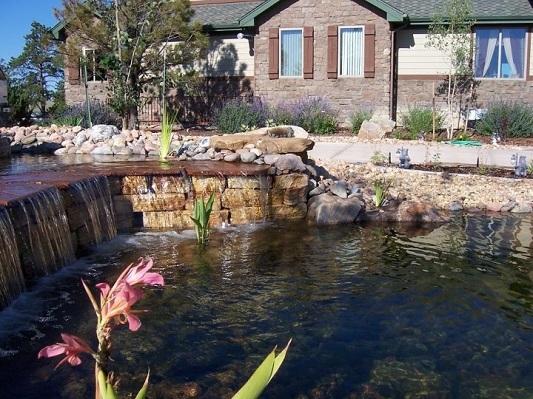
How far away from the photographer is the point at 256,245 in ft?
25.3

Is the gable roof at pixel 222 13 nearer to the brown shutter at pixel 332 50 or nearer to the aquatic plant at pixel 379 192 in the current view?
the brown shutter at pixel 332 50

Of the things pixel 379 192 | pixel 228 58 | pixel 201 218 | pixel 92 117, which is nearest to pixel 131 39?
pixel 92 117

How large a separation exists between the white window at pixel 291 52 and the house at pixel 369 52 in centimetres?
3

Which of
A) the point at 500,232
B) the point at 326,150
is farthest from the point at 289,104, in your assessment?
the point at 500,232

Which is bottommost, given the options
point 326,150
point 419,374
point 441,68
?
point 419,374

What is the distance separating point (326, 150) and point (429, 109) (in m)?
5.97

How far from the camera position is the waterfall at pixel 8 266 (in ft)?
17.9

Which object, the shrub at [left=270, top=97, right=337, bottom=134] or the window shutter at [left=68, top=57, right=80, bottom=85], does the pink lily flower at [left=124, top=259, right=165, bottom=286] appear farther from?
the window shutter at [left=68, top=57, right=80, bottom=85]

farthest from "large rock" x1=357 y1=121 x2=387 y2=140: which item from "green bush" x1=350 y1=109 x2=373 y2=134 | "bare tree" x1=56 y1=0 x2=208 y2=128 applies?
"bare tree" x1=56 y1=0 x2=208 y2=128

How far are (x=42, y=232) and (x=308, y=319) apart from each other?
282 cm

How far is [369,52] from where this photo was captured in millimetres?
18500

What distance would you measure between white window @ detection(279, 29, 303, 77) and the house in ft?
0.10

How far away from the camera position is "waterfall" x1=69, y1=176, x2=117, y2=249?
7.35m

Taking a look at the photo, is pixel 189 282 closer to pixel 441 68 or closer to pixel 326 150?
pixel 326 150
